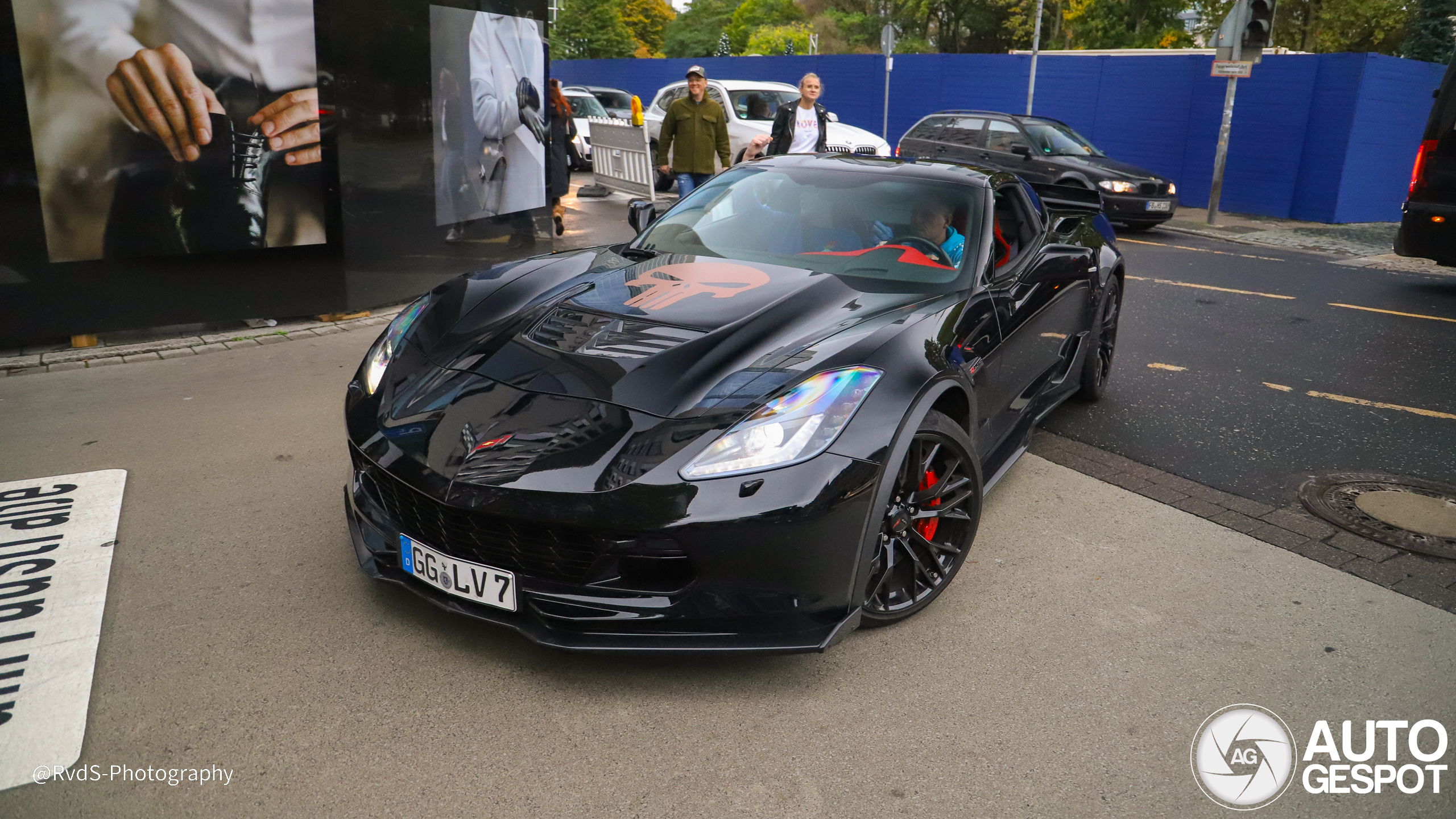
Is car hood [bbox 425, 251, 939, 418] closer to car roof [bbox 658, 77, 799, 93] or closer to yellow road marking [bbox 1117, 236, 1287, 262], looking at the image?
yellow road marking [bbox 1117, 236, 1287, 262]

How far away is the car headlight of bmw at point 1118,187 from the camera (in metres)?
13.3

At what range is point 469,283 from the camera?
13.0 feet

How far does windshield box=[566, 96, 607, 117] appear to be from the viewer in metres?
19.6

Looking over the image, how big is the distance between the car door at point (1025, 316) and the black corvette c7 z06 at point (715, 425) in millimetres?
24

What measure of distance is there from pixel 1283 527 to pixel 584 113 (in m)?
17.3

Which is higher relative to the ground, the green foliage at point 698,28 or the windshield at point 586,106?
the green foliage at point 698,28

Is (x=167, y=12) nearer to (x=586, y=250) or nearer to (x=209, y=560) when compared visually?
(x=586, y=250)

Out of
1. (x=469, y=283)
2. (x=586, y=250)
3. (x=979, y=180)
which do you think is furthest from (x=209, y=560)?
(x=979, y=180)

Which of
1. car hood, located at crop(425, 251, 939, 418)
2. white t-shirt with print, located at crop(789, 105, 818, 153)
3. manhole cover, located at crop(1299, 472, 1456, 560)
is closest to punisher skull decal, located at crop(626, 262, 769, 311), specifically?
car hood, located at crop(425, 251, 939, 418)

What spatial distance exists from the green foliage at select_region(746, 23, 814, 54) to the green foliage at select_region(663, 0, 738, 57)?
510 centimetres

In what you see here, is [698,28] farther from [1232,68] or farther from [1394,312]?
[1394,312]

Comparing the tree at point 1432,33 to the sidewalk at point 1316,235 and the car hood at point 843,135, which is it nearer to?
the sidewalk at point 1316,235

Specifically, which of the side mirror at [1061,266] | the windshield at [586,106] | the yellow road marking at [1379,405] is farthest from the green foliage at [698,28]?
the side mirror at [1061,266]

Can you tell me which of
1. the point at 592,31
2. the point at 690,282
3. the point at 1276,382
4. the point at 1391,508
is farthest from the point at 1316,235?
the point at 592,31
